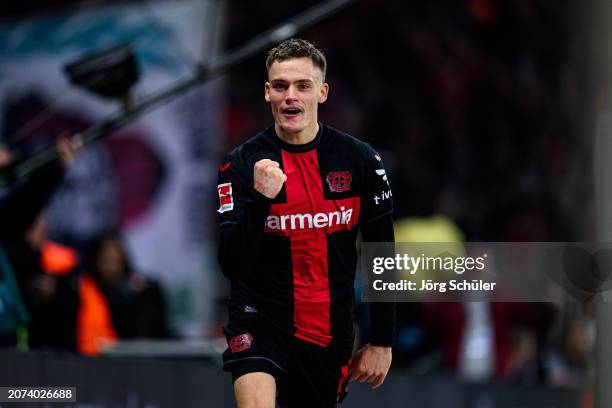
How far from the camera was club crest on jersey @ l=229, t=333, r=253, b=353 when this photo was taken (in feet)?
19.5

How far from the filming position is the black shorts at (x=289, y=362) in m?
5.95

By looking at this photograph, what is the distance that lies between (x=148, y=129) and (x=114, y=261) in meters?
2.38

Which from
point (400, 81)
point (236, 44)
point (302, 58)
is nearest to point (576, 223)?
point (400, 81)

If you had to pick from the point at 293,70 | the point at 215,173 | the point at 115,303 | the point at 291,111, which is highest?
the point at 215,173

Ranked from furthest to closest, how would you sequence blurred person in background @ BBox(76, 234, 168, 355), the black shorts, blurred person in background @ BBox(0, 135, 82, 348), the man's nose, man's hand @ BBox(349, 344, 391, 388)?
blurred person in background @ BBox(76, 234, 168, 355) → blurred person in background @ BBox(0, 135, 82, 348) → man's hand @ BBox(349, 344, 391, 388) → the black shorts → the man's nose

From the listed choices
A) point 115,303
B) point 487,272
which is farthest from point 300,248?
point 115,303

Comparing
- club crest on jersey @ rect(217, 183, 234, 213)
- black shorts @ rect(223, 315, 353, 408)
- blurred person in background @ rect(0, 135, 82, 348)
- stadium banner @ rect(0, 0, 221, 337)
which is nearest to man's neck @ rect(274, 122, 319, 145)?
club crest on jersey @ rect(217, 183, 234, 213)

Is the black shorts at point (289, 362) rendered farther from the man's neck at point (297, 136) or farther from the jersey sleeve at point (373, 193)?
the man's neck at point (297, 136)

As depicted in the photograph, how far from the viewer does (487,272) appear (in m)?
7.12

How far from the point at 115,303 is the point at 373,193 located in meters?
4.19

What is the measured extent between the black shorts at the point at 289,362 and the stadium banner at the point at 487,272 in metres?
0.40

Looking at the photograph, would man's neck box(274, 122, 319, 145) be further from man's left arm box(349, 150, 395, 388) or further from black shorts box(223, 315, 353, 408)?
black shorts box(223, 315, 353, 408)

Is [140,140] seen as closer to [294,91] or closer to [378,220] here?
[378,220]

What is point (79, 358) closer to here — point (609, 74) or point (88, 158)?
point (609, 74)
